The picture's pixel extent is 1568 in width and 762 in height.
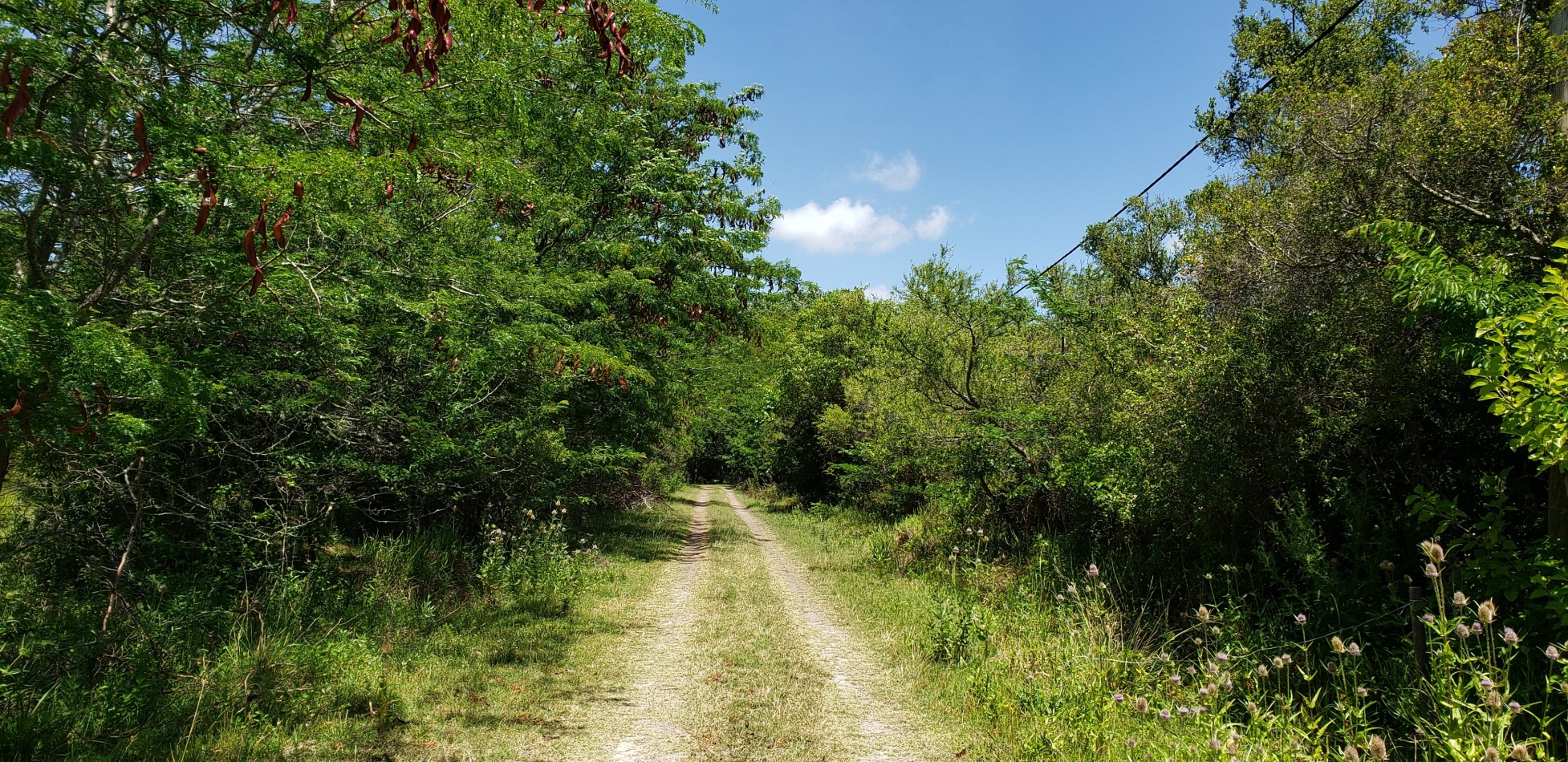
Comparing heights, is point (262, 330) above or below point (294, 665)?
above

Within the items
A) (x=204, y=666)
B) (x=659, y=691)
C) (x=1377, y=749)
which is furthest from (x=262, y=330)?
(x=1377, y=749)

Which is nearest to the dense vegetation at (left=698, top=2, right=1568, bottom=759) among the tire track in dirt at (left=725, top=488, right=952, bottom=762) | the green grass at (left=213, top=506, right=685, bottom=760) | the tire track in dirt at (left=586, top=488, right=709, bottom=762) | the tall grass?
the tire track in dirt at (left=725, top=488, right=952, bottom=762)

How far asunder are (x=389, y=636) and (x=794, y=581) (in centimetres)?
607

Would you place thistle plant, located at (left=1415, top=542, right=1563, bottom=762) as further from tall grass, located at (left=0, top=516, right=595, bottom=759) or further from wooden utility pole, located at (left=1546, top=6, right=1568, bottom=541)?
tall grass, located at (left=0, top=516, right=595, bottom=759)

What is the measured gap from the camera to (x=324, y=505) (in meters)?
7.40

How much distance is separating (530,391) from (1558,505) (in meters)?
10.1

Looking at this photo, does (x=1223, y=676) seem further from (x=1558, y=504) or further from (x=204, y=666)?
(x=204, y=666)

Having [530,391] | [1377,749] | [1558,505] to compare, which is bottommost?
[1377,749]

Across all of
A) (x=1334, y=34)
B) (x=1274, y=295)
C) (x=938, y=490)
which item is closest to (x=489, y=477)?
(x=938, y=490)

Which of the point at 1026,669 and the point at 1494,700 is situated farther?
the point at 1026,669

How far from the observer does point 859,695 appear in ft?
19.8

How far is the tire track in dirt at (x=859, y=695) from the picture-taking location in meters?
4.94

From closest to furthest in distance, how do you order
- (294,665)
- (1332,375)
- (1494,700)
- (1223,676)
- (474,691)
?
(1494,700) → (1223,676) → (294,665) → (474,691) → (1332,375)

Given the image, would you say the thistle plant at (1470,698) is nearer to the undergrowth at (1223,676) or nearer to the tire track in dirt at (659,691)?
the undergrowth at (1223,676)
